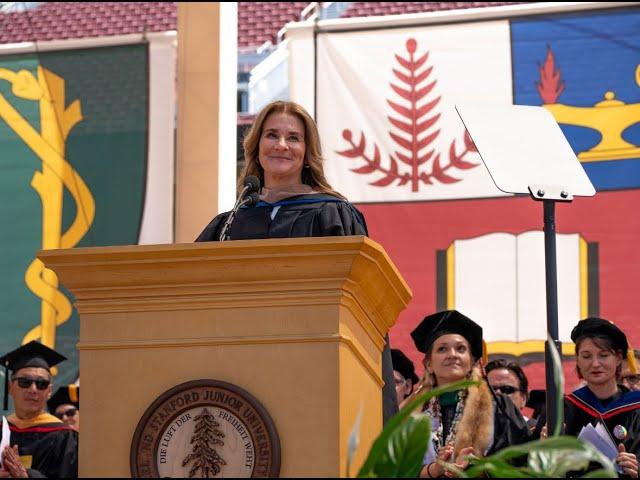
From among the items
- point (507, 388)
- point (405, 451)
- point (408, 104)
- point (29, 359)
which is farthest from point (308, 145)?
point (408, 104)

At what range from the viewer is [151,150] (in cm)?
895

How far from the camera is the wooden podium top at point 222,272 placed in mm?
2812

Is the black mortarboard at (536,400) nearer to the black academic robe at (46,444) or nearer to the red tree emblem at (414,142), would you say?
the red tree emblem at (414,142)

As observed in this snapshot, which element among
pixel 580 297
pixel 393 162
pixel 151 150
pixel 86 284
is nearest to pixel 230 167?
pixel 151 150

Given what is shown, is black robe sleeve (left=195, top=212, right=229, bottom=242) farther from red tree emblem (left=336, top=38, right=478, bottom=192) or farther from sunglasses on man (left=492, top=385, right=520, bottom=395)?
red tree emblem (left=336, top=38, right=478, bottom=192)

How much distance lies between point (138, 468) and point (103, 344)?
11.6 inches

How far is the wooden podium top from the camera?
2.81m

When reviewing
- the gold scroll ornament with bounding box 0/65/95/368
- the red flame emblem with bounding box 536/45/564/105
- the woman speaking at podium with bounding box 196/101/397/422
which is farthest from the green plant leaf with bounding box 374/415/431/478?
the gold scroll ornament with bounding box 0/65/95/368

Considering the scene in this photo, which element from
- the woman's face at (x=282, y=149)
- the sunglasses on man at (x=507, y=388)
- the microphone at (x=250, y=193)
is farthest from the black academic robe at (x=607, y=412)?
the microphone at (x=250, y=193)

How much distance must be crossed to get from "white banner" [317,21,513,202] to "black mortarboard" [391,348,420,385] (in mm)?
1477

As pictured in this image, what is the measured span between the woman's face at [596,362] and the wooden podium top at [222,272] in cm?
278

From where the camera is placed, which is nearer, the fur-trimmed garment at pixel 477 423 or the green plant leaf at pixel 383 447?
the green plant leaf at pixel 383 447

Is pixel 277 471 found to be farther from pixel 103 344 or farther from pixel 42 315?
pixel 42 315

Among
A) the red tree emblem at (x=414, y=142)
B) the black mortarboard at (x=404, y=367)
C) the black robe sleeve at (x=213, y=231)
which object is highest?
the red tree emblem at (x=414, y=142)
